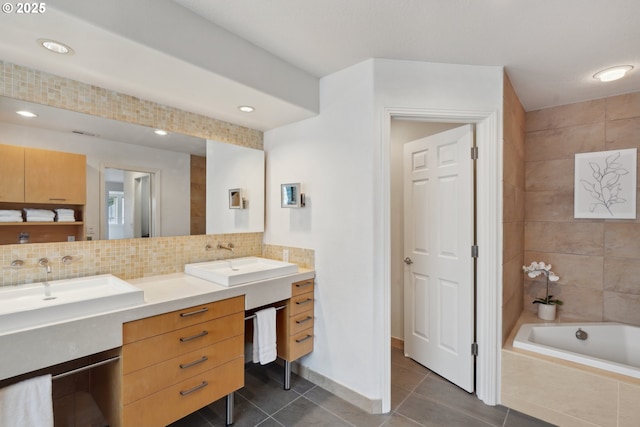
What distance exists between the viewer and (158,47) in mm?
1449

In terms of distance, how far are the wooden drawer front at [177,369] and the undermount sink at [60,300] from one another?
0.36 meters

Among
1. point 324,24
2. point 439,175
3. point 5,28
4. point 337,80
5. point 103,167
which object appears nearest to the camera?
point 5,28

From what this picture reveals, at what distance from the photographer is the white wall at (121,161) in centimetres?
167

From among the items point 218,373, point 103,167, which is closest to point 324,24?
point 103,167

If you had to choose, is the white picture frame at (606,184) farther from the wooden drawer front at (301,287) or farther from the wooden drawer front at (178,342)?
the wooden drawer front at (178,342)

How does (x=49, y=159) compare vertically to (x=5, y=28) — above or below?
below

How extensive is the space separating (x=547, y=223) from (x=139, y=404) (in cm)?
354

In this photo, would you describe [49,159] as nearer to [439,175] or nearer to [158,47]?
[158,47]

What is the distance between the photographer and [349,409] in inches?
80.9

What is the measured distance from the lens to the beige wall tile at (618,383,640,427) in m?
1.71

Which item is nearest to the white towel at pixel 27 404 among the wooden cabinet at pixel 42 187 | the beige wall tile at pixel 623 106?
the wooden cabinet at pixel 42 187

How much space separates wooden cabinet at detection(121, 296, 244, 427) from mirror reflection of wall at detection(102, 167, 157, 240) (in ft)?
2.53

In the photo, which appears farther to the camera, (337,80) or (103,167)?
(337,80)

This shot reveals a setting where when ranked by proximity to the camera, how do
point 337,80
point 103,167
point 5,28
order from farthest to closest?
point 337,80 < point 103,167 < point 5,28
